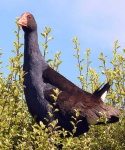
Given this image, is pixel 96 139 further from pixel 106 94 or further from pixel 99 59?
pixel 99 59

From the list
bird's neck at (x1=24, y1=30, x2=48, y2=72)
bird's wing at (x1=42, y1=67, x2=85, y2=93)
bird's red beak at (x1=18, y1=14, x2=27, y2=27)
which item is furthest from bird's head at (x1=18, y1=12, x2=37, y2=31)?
bird's wing at (x1=42, y1=67, x2=85, y2=93)

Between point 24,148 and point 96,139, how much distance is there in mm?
2439

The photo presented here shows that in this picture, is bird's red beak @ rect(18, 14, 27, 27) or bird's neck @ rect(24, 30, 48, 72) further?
bird's red beak @ rect(18, 14, 27, 27)

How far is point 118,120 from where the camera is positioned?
8.21 m

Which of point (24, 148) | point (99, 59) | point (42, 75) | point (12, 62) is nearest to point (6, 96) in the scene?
point (12, 62)

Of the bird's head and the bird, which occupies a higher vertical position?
the bird's head

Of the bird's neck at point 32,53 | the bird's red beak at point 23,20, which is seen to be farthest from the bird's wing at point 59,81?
the bird's red beak at point 23,20

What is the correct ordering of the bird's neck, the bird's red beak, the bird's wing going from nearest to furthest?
1. the bird's wing
2. the bird's neck
3. the bird's red beak

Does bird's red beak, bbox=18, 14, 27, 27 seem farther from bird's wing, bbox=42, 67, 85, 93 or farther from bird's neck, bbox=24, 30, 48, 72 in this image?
bird's wing, bbox=42, 67, 85, 93

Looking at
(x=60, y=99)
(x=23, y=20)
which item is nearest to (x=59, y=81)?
(x=60, y=99)

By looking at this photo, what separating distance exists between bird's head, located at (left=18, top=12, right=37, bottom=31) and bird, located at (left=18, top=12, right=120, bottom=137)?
159mm

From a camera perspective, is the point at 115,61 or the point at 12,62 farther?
the point at 115,61

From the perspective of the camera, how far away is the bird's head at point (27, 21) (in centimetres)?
902

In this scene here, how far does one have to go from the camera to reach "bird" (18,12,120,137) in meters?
8.22
